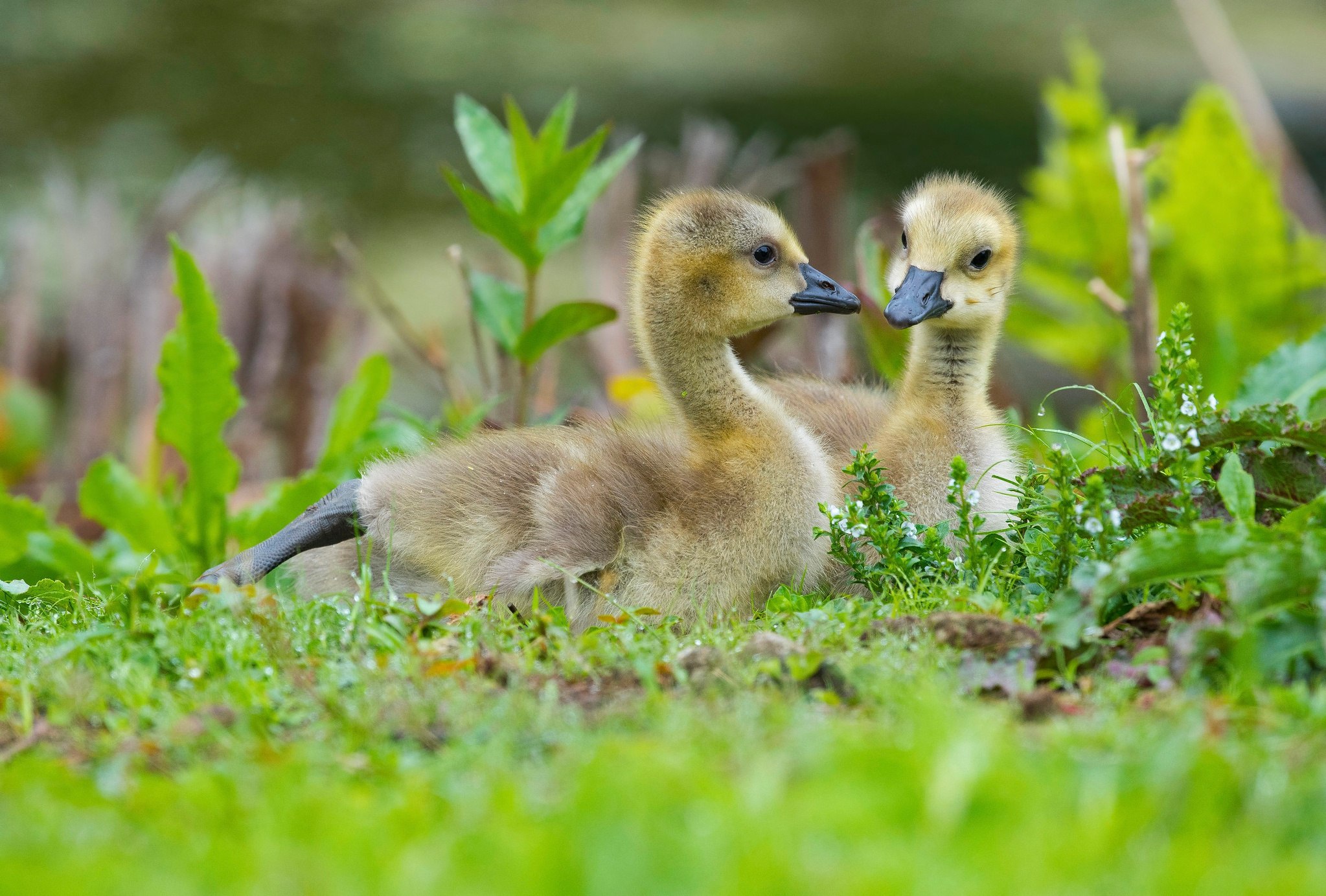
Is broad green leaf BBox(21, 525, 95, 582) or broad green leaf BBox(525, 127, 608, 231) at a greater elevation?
broad green leaf BBox(525, 127, 608, 231)

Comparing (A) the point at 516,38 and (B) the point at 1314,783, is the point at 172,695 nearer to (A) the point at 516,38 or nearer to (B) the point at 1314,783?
(B) the point at 1314,783

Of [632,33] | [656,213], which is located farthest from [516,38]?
[656,213]

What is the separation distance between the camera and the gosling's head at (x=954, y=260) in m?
4.04

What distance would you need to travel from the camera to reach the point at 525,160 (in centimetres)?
491

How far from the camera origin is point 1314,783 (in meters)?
1.89

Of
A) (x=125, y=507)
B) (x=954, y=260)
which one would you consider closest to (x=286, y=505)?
(x=125, y=507)

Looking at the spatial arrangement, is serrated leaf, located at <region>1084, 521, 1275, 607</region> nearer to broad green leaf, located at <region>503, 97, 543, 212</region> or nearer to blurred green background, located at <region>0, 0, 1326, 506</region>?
blurred green background, located at <region>0, 0, 1326, 506</region>

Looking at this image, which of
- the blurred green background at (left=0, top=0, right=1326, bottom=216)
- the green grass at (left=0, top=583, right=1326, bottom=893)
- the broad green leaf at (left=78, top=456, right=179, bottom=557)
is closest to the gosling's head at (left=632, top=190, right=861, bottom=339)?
the green grass at (left=0, top=583, right=1326, bottom=893)

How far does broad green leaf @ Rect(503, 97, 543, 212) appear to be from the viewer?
488 cm

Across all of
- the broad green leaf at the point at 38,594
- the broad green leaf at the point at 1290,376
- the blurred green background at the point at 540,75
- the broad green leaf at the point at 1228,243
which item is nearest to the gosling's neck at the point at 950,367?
the broad green leaf at the point at 1290,376

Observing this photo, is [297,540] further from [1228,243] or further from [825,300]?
[1228,243]

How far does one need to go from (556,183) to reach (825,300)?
1.30m

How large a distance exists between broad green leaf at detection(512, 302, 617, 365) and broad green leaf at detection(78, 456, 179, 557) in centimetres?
145

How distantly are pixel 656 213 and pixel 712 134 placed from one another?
4189 millimetres
